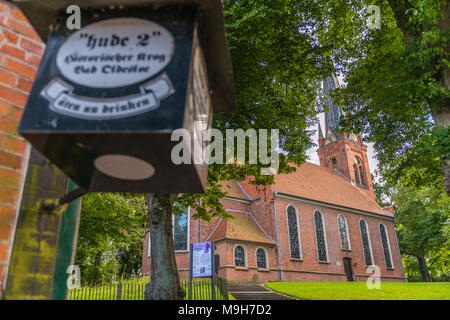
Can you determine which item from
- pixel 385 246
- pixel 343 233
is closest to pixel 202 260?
pixel 343 233

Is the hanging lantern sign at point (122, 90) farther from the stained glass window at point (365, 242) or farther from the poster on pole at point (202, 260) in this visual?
the stained glass window at point (365, 242)

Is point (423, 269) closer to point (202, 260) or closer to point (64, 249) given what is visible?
point (202, 260)

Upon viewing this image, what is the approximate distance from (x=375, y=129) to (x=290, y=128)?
400 cm

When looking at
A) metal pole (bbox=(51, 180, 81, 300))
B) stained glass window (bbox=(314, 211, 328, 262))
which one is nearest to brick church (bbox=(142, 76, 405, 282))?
stained glass window (bbox=(314, 211, 328, 262))

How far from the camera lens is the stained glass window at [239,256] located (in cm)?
2488

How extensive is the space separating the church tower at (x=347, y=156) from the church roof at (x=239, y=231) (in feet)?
64.6

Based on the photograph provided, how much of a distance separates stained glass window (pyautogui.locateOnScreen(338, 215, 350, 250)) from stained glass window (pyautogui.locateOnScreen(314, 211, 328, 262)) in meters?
2.77

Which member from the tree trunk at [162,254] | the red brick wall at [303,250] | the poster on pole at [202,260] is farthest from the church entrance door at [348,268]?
the tree trunk at [162,254]

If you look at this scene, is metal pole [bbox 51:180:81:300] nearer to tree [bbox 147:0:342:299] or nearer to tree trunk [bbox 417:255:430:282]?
tree [bbox 147:0:342:299]

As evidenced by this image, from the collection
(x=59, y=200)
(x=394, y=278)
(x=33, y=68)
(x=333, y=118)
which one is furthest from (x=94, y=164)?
(x=333, y=118)

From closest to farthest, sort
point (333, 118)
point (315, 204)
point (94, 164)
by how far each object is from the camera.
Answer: point (94, 164)
point (315, 204)
point (333, 118)

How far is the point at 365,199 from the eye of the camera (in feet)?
131

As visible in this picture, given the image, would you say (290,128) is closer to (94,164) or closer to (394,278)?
(94,164)

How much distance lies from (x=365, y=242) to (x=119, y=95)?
38.5 metres
